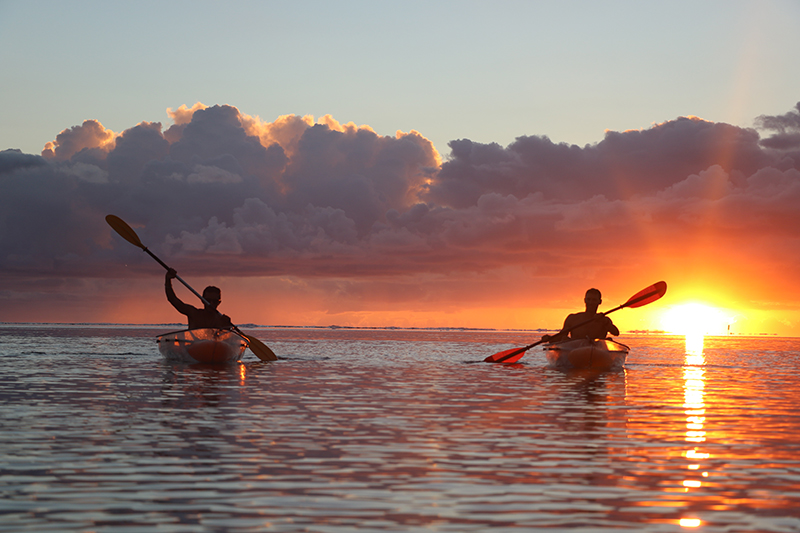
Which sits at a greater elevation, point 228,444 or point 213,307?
point 213,307

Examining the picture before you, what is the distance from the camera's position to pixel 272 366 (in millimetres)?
34312

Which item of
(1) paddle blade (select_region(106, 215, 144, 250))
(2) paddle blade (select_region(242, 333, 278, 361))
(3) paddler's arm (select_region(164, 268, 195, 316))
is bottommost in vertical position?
(2) paddle blade (select_region(242, 333, 278, 361))

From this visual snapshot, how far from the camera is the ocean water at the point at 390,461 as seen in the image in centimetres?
773

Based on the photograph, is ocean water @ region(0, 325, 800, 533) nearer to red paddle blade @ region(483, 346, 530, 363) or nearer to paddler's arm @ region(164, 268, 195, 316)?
paddler's arm @ region(164, 268, 195, 316)

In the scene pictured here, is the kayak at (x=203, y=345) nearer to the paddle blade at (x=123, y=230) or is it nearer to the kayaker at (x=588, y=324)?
the paddle blade at (x=123, y=230)

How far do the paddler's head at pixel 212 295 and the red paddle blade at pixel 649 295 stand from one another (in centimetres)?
1776

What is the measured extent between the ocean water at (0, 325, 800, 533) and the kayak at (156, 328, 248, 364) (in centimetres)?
1078

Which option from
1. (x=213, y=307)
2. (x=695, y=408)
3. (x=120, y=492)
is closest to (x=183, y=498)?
(x=120, y=492)

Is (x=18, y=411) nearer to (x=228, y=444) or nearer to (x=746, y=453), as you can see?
(x=228, y=444)

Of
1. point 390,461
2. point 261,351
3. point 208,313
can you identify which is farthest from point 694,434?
point 261,351

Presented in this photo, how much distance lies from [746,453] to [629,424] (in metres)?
3.40

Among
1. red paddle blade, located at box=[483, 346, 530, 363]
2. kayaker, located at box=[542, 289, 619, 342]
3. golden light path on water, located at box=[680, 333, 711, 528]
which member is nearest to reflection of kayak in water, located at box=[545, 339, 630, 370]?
kayaker, located at box=[542, 289, 619, 342]

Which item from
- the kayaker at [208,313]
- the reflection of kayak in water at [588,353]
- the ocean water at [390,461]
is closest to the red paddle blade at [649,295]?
the reflection of kayak in water at [588,353]

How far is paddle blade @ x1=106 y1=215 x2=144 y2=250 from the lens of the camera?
35.4 metres
